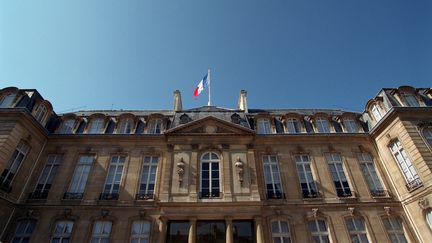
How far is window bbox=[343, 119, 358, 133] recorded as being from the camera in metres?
18.4

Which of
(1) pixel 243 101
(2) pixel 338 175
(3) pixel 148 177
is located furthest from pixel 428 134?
(3) pixel 148 177

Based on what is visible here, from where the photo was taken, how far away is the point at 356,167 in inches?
654

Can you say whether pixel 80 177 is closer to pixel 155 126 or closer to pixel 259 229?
pixel 155 126

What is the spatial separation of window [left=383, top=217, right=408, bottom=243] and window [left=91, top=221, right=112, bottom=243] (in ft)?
51.5

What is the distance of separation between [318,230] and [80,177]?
14.8 m

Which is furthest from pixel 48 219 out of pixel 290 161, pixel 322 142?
pixel 322 142

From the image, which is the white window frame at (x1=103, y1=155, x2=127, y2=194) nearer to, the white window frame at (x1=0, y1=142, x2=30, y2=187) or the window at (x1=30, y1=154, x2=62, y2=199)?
the window at (x1=30, y1=154, x2=62, y2=199)

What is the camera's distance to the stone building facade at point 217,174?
14.1 meters

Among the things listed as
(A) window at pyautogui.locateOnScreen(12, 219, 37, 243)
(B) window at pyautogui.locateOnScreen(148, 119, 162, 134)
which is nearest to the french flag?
(B) window at pyautogui.locateOnScreen(148, 119, 162, 134)

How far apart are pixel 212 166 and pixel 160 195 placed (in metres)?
3.67

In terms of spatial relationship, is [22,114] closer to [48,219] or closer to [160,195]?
[48,219]

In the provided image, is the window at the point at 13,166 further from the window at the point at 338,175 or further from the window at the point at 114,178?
the window at the point at 338,175

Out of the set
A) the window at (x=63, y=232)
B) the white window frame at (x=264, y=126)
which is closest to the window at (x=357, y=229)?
the white window frame at (x=264, y=126)

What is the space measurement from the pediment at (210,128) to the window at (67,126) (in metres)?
7.18
